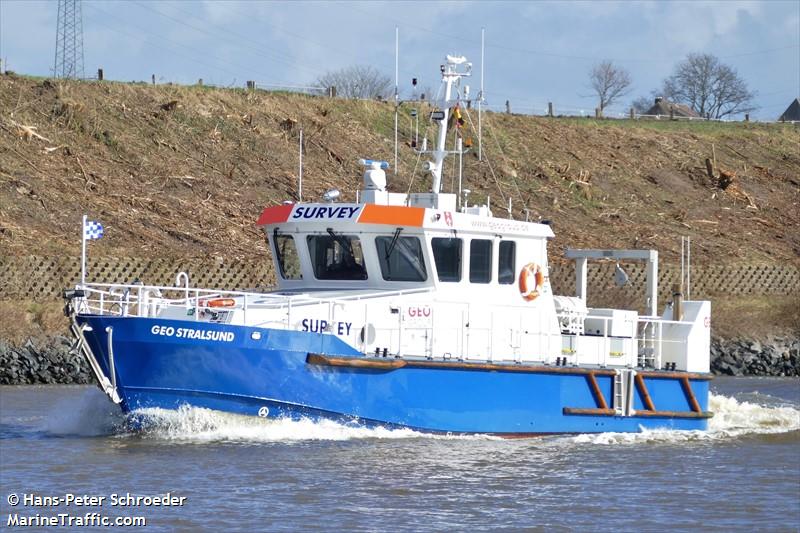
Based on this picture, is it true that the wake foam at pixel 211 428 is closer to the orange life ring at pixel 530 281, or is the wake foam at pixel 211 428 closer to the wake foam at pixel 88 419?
the wake foam at pixel 88 419

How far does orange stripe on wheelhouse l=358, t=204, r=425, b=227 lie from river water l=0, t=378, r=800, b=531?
3.05 m

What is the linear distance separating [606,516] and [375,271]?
6.36 m

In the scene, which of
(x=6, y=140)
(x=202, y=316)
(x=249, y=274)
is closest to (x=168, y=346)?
(x=202, y=316)

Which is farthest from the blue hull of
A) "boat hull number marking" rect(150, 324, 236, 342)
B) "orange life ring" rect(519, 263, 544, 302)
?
"orange life ring" rect(519, 263, 544, 302)

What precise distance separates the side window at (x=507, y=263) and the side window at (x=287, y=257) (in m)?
3.02

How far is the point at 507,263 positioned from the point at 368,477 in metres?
5.64

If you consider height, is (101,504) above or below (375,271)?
below

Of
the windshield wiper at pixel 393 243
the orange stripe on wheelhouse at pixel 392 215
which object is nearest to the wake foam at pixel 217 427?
the windshield wiper at pixel 393 243

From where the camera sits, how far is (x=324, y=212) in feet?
67.9

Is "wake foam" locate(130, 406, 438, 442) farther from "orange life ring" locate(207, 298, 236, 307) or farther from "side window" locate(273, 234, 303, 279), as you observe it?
"side window" locate(273, 234, 303, 279)

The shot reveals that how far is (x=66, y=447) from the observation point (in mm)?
18438

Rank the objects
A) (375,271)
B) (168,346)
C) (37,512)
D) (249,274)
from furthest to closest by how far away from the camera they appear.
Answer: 1. (249,274)
2. (375,271)
3. (168,346)
4. (37,512)

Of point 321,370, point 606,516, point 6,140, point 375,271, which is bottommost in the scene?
Answer: point 606,516

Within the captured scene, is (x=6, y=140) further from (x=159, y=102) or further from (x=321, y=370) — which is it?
(x=321, y=370)
